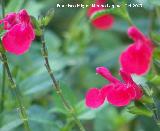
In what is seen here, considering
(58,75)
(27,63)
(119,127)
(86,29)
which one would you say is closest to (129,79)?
(58,75)

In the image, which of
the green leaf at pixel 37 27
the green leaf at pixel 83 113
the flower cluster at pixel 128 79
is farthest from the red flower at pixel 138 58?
the green leaf at pixel 83 113

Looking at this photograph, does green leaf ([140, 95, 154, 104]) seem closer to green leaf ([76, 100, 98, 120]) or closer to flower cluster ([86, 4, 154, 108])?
flower cluster ([86, 4, 154, 108])

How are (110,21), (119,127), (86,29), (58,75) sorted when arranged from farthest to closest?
(86,29) < (110,21) < (119,127) < (58,75)

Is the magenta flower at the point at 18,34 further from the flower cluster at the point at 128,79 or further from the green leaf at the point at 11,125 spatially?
the green leaf at the point at 11,125

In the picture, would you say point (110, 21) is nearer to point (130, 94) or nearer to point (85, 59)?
point (85, 59)

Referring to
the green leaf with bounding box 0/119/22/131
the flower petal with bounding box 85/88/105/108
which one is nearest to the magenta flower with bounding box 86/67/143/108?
the flower petal with bounding box 85/88/105/108

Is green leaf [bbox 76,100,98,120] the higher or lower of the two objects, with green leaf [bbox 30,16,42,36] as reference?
lower

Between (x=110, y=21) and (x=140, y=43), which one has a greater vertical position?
(x=140, y=43)
